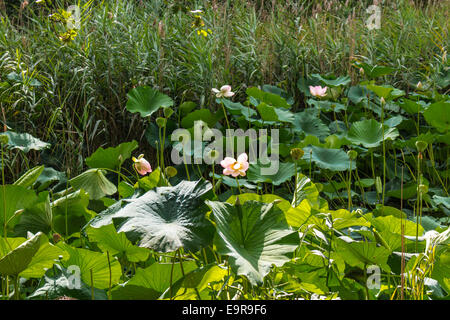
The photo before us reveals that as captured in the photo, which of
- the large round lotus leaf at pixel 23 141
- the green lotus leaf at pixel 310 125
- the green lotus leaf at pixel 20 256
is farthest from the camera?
the green lotus leaf at pixel 310 125

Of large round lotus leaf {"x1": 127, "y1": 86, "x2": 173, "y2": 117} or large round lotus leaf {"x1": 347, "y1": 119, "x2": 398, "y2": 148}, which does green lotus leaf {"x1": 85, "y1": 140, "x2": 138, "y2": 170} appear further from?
large round lotus leaf {"x1": 347, "y1": 119, "x2": 398, "y2": 148}

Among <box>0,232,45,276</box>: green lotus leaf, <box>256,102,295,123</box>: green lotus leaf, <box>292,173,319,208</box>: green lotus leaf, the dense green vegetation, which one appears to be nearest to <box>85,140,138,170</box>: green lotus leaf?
the dense green vegetation

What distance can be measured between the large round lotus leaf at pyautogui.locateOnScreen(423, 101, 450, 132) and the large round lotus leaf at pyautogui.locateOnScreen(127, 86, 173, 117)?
1284 millimetres

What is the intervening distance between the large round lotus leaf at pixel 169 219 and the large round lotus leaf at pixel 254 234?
4 centimetres

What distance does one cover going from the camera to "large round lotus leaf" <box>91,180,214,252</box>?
90 centimetres

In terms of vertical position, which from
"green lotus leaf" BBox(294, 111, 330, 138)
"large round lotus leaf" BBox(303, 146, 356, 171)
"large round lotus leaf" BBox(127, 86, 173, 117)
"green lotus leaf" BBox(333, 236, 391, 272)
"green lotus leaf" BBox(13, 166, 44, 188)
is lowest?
"large round lotus leaf" BBox(303, 146, 356, 171)

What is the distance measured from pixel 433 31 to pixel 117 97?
2.33m

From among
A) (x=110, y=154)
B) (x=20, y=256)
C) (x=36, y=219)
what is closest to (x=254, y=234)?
(x=20, y=256)

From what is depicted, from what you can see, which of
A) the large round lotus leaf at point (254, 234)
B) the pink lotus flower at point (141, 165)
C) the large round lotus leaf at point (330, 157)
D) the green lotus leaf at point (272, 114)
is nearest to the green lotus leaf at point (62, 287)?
the large round lotus leaf at point (254, 234)

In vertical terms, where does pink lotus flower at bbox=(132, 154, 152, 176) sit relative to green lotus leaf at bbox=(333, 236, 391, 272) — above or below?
above

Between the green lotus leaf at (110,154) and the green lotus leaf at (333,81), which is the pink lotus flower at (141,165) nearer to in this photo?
the green lotus leaf at (110,154)

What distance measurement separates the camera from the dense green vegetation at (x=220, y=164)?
99 centimetres
